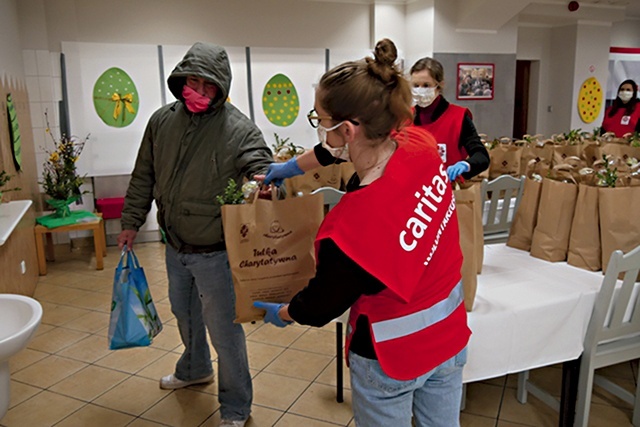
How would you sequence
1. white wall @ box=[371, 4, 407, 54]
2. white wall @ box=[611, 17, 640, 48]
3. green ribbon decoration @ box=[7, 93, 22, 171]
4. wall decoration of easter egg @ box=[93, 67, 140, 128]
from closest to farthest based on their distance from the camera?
green ribbon decoration @ box=[7, 93, 22, 171]
wall decoration of easter egg @ box=[93, 67, 140, 128]
white wall @ box=[371, 4, 407, 54]
white wall @ box=[611, 17, 640, 48]

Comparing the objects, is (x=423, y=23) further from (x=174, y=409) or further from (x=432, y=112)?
(x=174, y=409)

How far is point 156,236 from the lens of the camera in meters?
5.70

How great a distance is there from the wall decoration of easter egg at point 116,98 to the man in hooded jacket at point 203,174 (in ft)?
12.1

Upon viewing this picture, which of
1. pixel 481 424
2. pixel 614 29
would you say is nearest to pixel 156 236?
pixel 481 424

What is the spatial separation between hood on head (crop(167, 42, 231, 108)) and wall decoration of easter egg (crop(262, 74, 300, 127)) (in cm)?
421

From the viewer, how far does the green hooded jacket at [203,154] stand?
1.91 meters

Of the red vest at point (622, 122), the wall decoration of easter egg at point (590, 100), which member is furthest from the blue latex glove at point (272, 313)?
the wall decoration of easter egg at point (590, 100)

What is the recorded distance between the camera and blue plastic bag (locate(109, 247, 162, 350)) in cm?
202

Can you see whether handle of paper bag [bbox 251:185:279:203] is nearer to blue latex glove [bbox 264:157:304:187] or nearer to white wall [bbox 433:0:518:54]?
blue latex glove [bbox 264:157:304:187]

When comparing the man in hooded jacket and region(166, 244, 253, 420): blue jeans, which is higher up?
the man in hooded jacket

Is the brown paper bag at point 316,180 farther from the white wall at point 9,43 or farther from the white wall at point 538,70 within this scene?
the white wall at point 538,70

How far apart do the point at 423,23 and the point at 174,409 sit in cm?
557

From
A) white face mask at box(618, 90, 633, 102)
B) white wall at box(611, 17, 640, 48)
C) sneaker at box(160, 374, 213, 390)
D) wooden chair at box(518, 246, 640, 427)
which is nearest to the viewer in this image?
wooden chair at box(518, 246, 640, 427)

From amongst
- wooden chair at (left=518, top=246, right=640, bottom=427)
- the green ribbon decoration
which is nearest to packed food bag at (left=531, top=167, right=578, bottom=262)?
wooden chair at (left=518, top=246, right=640, bottom=427)
